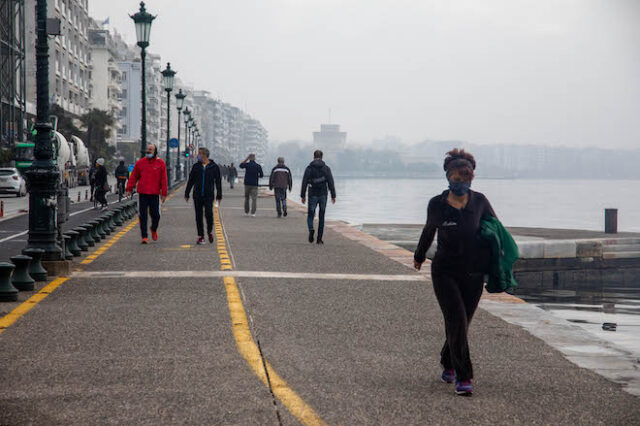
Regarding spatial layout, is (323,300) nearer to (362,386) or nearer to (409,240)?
(362,386)

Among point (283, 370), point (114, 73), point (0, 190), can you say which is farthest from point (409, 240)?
point (114, 73)

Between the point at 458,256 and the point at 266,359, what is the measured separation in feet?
5.18

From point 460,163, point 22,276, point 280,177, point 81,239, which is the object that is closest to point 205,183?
point 81,239

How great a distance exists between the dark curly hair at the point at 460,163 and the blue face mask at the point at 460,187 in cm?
6

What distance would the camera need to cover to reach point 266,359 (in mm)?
6395

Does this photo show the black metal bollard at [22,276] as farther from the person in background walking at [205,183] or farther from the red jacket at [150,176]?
the person in background walking at [205,183]

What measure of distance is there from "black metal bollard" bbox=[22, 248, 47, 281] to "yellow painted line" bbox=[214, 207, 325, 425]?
7.26 feet

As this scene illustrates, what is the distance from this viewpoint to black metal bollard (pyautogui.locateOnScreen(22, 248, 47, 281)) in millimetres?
10680

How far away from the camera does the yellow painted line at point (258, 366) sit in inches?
196

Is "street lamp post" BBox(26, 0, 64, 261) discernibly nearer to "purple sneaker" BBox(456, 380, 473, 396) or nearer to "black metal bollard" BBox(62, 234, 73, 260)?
"black metal bollard" BBox(62, 234, 73, 260)

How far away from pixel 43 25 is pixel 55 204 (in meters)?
2.43

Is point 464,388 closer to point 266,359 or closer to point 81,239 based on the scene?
point 266,359

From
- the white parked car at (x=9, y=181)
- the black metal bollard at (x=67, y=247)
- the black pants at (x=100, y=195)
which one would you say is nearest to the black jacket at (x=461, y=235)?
the black metal bollard at (x=67, y=247)

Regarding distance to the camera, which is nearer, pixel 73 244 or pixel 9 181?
pixel 73 244
